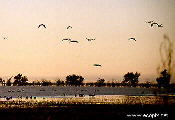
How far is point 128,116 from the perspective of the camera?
5250cm

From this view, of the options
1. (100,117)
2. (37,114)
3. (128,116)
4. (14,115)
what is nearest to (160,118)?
(128,116)

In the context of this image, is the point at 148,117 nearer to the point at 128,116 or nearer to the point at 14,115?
the point at 128,116

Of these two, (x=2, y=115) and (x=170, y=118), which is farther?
(x=2, y=115)

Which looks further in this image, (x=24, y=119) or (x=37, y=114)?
(x=37, y=114)

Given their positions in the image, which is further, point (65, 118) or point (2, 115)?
point (2, 115)

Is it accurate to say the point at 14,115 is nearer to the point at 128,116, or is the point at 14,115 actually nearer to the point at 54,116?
the point at 54,116

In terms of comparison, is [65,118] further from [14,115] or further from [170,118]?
[170,118]

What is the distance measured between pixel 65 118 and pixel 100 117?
6.51 meters

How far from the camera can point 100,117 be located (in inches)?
2051

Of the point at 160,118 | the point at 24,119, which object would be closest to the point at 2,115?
the point at 24,119

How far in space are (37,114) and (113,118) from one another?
570 inches

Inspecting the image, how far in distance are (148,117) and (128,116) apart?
3822 mm

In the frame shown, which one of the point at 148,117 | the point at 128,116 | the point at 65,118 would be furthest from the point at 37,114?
the point at 148,117

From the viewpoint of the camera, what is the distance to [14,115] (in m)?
53.7
